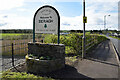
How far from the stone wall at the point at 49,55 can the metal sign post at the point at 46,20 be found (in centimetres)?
90

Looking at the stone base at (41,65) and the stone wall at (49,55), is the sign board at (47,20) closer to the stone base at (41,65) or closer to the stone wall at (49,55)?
the stone wall at (49,55)

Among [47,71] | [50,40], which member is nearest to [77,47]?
[50,40]

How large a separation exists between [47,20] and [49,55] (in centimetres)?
190

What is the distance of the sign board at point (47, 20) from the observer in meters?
6.66

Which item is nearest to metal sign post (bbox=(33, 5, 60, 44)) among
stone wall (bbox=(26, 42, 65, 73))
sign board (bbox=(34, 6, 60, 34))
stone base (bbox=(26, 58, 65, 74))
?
sign board (bbox=(34, 6, 60, 34))

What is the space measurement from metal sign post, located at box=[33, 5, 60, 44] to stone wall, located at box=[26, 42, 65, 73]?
0.90 m

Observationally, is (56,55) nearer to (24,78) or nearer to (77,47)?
(24,78)

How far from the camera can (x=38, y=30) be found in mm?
7043

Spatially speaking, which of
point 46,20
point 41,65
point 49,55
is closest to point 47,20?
point 46,20

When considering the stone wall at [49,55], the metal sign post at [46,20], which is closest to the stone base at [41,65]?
the stone wall at [49,55]

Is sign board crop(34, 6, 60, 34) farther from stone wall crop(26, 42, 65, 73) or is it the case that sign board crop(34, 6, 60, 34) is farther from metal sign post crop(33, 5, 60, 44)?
stone wall crop(26, 42, 65, 73)

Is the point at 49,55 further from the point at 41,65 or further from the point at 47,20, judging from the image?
the point at 47,20

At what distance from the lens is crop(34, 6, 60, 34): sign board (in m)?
6.66

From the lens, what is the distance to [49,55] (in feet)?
20.6
